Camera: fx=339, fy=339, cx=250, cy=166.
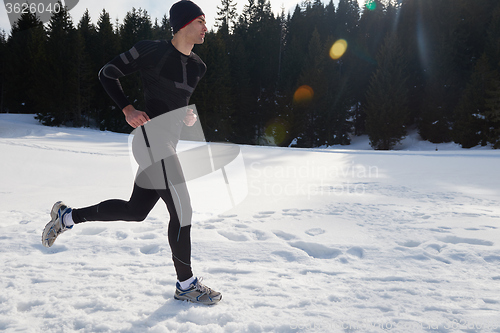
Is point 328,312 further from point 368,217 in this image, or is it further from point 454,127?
point 454,127

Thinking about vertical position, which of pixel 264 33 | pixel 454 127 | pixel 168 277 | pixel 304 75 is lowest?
pixel 168 277

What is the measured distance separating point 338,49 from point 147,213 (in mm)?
→ 35920

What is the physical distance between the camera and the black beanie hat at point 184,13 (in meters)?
2.26

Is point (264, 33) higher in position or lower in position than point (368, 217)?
higher

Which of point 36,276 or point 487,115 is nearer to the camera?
point 36,276

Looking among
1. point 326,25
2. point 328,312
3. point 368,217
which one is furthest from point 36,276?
point 326,25

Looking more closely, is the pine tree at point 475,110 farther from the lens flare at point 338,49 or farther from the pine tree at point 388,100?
the lens flare at point 338,49

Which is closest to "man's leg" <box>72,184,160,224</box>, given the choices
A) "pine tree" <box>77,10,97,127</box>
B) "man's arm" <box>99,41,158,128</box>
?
"man's arm" <box>99,41,158,128</box>

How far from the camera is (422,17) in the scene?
31.2m

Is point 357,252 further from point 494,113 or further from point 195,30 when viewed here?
point 494,113

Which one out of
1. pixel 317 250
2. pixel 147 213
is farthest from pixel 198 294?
pixel 317 250

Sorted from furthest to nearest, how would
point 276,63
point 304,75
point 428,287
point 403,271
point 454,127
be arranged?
point 276,63, point 304,75, point 454,127, point 403,271, point 428,287

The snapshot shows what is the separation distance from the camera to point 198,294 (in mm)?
2141

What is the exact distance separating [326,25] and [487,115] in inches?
900
